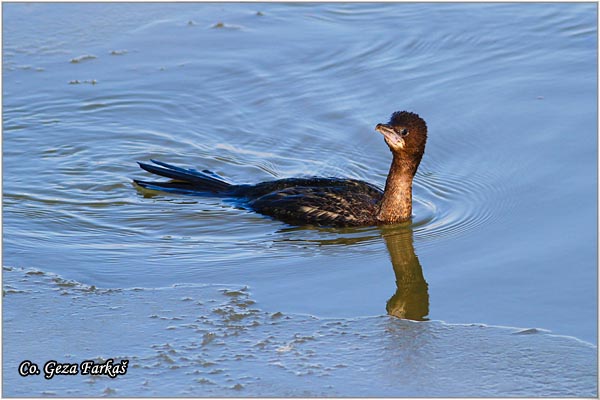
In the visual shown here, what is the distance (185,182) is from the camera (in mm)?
10828

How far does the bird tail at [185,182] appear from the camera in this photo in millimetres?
10664

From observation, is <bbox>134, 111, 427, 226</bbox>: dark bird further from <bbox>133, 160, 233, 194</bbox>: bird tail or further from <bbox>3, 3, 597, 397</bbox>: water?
<bbox>133, 160, 233, 194</bbox>: bird tail

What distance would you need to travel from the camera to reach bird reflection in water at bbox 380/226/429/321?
7590 millimetres

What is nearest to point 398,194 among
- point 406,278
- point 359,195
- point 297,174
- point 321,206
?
point 359,195

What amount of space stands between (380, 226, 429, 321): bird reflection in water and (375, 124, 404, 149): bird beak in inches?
29.7

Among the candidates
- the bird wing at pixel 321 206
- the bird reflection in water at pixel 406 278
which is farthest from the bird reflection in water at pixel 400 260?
the bird wing at pixel 321 206

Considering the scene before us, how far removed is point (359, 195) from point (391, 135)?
0.67m

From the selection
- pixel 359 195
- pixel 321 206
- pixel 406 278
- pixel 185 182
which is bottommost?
pixel 406 278

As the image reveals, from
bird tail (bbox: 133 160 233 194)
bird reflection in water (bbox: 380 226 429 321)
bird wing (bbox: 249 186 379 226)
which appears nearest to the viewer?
bird reflection in water (bbox: 380 226 429 321)

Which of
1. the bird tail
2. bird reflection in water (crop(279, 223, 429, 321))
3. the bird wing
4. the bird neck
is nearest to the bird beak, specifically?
the bird neck

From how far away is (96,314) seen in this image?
7.44m

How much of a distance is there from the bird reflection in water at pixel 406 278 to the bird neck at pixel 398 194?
0.13 meters

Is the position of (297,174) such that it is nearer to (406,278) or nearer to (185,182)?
(185,182)

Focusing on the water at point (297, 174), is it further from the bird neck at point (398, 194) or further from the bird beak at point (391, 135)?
the bird beak at point (391, 135)
